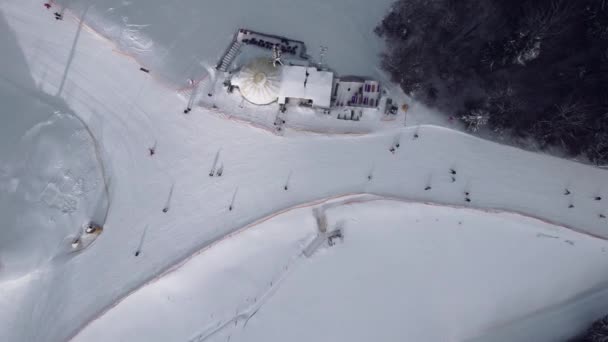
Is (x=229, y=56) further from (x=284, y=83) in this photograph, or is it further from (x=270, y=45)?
(x=284, y=83)

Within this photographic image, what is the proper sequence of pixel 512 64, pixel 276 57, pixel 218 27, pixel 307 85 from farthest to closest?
pixel 218 27 < pixel 276 57 < pixel 307 85 < pixel 512 64

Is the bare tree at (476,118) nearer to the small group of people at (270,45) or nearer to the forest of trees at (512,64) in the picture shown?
the forest of trees at (512,64)

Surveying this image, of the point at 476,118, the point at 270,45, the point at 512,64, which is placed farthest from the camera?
the point at 270,45

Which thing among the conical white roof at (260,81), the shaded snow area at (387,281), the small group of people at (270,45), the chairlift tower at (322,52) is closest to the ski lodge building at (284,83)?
A: the conical white roof at (260,81)

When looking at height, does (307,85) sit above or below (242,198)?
above

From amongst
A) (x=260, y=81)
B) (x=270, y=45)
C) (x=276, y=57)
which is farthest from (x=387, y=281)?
(x=270, y=45)
